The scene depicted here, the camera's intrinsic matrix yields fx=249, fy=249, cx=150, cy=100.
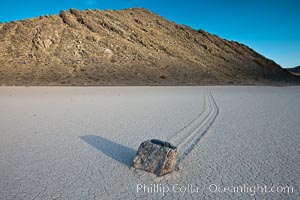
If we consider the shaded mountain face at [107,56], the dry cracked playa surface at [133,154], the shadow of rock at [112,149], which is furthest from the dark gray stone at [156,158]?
the shaded mountain face at [107,56]

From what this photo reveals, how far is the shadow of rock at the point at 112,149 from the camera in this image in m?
4.20

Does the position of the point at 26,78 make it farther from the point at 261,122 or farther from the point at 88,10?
the point at 261,122

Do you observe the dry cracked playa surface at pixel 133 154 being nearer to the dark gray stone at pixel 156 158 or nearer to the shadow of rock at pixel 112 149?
the shadow of rock at pixel 112 149

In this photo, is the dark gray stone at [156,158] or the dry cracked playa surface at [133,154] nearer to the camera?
the dry cracked playa surface at [133,154]

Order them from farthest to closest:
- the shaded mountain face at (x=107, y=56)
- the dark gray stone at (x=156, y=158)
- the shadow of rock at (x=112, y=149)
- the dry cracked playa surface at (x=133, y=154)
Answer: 1. the shaded mountain face at (x=107, y=56)
2. the shadow of rock at (x=112, y=149)
3. the dark gray stone at (x=156, y=158)
4. the dry cracked playa surface at (x=133, y=154)

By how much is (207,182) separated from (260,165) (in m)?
1.13

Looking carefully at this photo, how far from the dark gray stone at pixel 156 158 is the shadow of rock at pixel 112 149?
343 mm

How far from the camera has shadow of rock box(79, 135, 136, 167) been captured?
4.20 meters

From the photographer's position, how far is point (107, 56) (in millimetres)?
33719

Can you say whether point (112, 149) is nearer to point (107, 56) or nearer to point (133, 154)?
point (133, 154)

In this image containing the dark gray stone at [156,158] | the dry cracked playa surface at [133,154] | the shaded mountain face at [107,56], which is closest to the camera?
the dry cracked playa surface at [133,154]

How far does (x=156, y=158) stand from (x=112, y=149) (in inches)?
57.7

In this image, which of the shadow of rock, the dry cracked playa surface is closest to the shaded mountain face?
the dry cracked playa surface

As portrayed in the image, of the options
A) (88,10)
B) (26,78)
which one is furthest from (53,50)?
(88,10)
